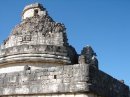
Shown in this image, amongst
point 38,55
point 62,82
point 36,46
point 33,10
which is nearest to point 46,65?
point 38,55

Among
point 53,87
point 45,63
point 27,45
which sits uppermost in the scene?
point 27,45

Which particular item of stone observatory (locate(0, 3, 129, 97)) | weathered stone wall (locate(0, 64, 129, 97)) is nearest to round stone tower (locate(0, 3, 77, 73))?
stone observatory (locate(0, 3, 129, 97))

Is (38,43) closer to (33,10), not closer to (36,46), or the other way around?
(36,46)

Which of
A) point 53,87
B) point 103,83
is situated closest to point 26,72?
point 53,87

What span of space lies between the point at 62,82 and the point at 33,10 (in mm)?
12895

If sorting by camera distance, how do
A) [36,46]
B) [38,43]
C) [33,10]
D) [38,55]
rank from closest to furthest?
[38,55], [36,46], [38,43], [33,10]

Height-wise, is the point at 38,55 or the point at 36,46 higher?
the point at 36,46

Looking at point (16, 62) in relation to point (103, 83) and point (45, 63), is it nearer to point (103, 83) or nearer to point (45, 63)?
point (45, 63)

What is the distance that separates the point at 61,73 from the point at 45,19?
11.3 meters

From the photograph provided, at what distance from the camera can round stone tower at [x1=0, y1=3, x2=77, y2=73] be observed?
18875mm

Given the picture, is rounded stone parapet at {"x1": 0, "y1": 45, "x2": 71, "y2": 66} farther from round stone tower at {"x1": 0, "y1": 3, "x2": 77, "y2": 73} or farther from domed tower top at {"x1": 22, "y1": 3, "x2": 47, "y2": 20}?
domed tower top at {"x1": 22, "y1": 3, "x2": 47, "y2": 20}

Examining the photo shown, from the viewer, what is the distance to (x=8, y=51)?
65.2 feet

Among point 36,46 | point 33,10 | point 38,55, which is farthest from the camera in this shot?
point 33,10

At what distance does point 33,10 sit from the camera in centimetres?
2211
